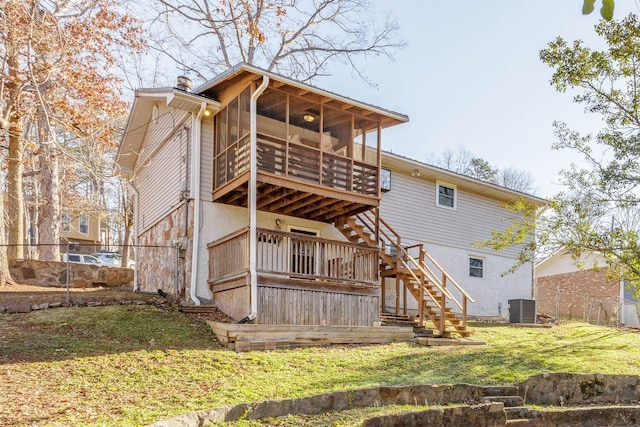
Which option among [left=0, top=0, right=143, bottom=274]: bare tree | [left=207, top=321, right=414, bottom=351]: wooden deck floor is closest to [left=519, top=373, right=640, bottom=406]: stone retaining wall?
[left=207, top=321, right=414, bottom=351]: wooden deck floor

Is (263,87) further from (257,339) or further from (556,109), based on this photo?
(556,109)

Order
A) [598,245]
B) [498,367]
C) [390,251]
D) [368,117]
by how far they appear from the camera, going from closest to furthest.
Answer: [498,367] < [598,245] < [368,117] < [390,251]

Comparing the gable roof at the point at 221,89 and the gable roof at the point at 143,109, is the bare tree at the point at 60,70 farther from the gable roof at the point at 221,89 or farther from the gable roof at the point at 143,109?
the gable roof at the point at 221,89

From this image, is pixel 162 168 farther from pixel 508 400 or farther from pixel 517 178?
pixel 517 178

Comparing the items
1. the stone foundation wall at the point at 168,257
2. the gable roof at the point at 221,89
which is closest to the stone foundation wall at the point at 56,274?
the stone foundation wall at the point at 168,257

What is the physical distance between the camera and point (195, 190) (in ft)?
36.0

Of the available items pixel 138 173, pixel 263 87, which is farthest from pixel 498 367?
pixel 138 173

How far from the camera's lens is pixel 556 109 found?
1215 centimetres

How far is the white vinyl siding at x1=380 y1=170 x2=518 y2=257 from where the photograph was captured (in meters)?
14.9

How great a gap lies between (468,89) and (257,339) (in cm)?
931

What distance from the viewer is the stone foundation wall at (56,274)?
1387 cm

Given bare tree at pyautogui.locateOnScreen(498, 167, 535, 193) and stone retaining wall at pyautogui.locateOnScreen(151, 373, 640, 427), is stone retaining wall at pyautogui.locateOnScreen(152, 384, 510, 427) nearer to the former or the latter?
stone retaining wall at pyautogui.locateOnScreen(151, 373, 640, 427)

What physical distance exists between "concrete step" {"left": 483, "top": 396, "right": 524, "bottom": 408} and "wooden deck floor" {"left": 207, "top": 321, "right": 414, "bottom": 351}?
3.27 meters

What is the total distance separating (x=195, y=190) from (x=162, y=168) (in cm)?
304
